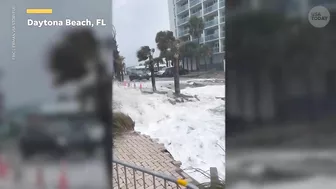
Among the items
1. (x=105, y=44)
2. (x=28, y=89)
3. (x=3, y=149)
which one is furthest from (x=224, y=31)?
(x=3, y=149)

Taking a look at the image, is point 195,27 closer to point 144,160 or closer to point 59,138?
point 144,160

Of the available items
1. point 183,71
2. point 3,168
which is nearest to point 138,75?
point 183,71

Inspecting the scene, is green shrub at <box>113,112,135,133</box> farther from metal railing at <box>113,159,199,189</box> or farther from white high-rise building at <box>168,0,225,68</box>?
white high-rise building at <box>168,0,225,68</box>

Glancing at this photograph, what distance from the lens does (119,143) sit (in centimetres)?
147

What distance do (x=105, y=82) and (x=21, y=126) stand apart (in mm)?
402

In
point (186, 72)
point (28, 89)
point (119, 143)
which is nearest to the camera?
point (28, 89)

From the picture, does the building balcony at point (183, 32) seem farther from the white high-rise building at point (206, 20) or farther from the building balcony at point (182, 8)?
the building balcony at point (182, 8)

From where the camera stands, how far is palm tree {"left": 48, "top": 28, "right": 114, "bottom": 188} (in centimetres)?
134

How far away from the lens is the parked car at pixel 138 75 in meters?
1.53

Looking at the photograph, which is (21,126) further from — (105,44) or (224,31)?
(224,31)

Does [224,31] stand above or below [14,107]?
above

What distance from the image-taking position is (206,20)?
5.11 feet

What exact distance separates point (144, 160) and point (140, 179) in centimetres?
9

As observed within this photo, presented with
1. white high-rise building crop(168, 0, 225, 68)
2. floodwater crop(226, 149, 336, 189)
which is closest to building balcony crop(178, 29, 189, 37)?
white high-rise building crop(168, 0, 225, 68)
